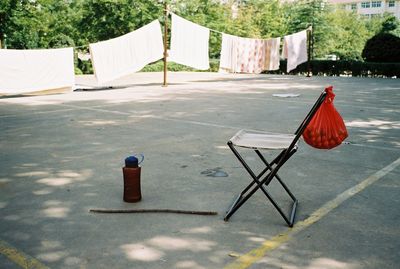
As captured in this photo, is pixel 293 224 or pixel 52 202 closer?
pixel 293 224

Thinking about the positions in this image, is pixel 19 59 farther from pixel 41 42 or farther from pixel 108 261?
pixel 41 42

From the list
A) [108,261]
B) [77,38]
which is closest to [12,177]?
[108,261]

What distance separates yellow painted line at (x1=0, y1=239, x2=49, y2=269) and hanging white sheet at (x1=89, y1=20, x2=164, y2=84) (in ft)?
50.9

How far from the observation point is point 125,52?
19.2 meters

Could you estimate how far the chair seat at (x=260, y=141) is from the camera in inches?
161

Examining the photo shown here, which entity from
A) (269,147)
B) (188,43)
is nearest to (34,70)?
(188,43)

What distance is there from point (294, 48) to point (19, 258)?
84.7ft

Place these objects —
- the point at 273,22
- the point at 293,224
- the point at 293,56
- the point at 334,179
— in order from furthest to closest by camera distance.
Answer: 1. the point at 273,22
2. the point at 293,56
3. the point at 334,179
4. the point at 293,224

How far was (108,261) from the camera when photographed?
3.31 metres

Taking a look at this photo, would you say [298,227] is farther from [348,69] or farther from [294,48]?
[348,69]

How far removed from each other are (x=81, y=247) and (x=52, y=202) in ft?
4.33

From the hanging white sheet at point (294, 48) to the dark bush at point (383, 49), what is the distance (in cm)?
750

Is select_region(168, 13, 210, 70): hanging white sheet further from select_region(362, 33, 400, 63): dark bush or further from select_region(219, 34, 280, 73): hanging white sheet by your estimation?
select_region(362, 33, 400, 63): dark bush

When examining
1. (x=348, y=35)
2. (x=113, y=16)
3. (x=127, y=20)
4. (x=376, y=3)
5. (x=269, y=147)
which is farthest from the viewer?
(x=376, y=3)
